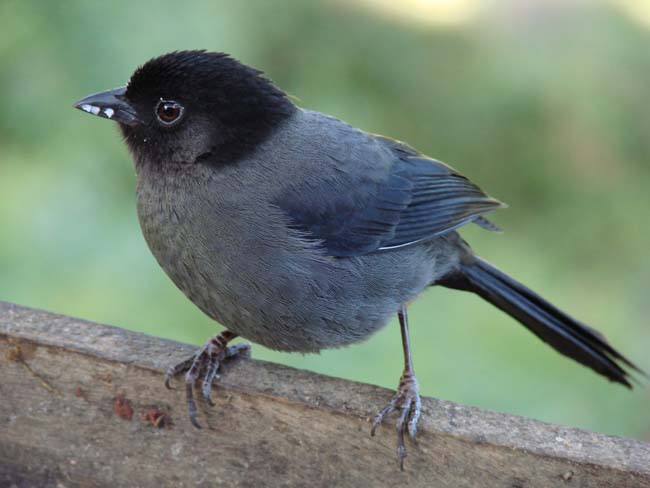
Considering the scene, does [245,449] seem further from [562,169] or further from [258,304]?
[562,169]

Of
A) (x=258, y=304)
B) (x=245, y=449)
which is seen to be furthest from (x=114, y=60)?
(x=245, y=449)

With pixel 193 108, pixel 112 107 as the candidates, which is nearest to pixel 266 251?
pixel 193 108

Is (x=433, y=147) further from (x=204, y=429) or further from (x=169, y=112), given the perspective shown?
(x=204, y=429)

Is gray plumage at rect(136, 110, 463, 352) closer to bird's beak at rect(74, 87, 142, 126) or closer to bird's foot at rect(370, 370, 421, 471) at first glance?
bird's beak at rect(74, 87, 142, 126)

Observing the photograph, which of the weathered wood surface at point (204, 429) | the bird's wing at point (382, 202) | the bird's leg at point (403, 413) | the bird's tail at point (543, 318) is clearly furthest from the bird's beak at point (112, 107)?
the bird's tail at point (543, 318)

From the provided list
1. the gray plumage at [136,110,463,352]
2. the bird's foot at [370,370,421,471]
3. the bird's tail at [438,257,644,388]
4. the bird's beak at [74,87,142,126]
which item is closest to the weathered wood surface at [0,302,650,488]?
the bird's foot at [370,370,421,471]

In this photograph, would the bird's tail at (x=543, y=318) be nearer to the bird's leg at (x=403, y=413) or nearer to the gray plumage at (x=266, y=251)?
the gray plumage at (x=266, y=251)
